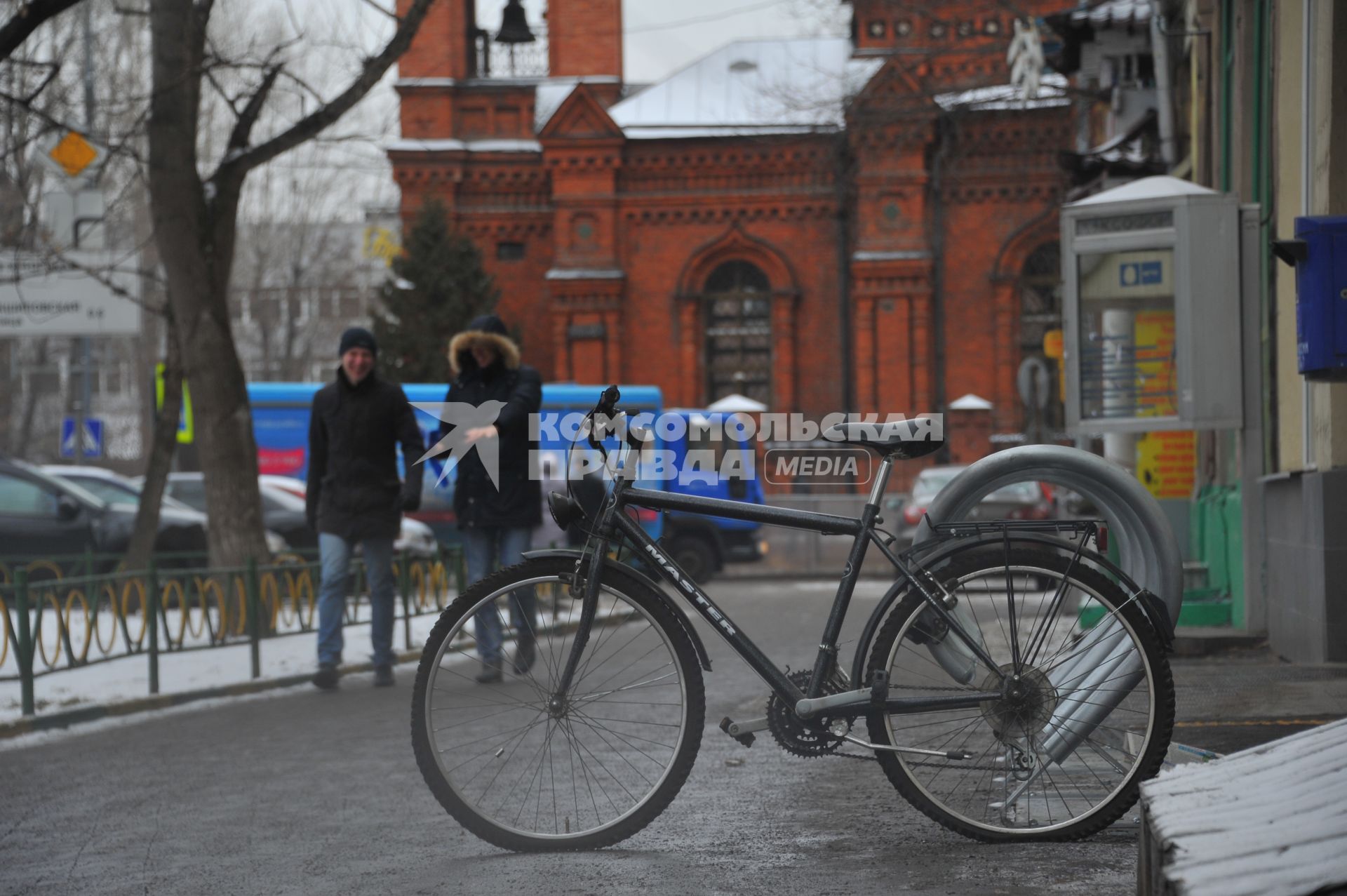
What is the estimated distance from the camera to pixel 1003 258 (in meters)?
39.2

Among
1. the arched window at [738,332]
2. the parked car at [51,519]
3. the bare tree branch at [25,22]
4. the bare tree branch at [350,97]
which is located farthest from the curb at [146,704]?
the arched window at [738,332]

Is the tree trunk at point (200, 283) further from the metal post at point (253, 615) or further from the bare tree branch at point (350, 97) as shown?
the metal post at point (253, 615)

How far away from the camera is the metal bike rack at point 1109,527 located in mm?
4875

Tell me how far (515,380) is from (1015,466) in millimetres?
5548

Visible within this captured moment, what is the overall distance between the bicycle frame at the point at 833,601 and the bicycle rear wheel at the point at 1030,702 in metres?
0.03

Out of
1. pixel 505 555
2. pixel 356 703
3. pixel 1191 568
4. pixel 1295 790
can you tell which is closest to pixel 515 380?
pixel 505 555

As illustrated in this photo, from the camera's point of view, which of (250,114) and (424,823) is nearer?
(424,823)

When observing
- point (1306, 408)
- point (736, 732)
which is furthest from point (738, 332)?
point (736, 732)

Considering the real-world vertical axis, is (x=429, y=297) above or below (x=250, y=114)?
below

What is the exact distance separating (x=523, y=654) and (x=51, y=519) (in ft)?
55.9

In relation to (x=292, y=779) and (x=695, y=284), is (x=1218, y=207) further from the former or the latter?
(x=695, y=284)

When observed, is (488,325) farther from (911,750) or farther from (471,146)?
(471,146)

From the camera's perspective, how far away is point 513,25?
103 feet

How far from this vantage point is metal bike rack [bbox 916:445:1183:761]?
16.0 feet
